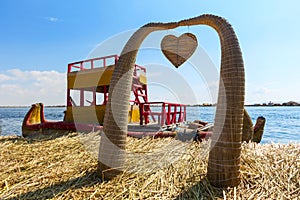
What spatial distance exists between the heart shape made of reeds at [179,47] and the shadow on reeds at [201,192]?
1.89 meters

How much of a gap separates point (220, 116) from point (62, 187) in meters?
2.21

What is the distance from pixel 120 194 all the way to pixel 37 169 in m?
1.79

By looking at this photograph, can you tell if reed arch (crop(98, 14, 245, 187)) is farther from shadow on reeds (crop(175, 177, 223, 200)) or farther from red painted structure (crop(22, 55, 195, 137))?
red painted structure (crop(22, 55, 195, 137))

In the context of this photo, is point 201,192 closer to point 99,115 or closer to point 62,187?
point 62,187

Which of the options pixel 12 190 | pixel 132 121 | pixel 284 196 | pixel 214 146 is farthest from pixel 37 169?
pixel 132 121

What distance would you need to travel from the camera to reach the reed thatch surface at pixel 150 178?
2.53 metres

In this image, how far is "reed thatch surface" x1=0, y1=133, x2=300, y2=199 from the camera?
8.29ft

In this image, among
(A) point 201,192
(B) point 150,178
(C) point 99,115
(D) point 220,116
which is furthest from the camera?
(C) point 99,115

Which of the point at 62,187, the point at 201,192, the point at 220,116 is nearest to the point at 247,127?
the point at 220,116

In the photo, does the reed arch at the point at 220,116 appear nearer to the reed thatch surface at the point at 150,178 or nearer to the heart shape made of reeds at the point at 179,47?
the reed thatch surface at the point at 150,178

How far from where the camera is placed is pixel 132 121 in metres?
10.0

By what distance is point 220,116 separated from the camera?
2.72 meters

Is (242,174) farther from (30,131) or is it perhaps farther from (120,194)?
(30,131)

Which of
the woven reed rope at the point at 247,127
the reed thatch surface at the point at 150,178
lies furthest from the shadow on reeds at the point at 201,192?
the woven reed rope at the point at 247,127
